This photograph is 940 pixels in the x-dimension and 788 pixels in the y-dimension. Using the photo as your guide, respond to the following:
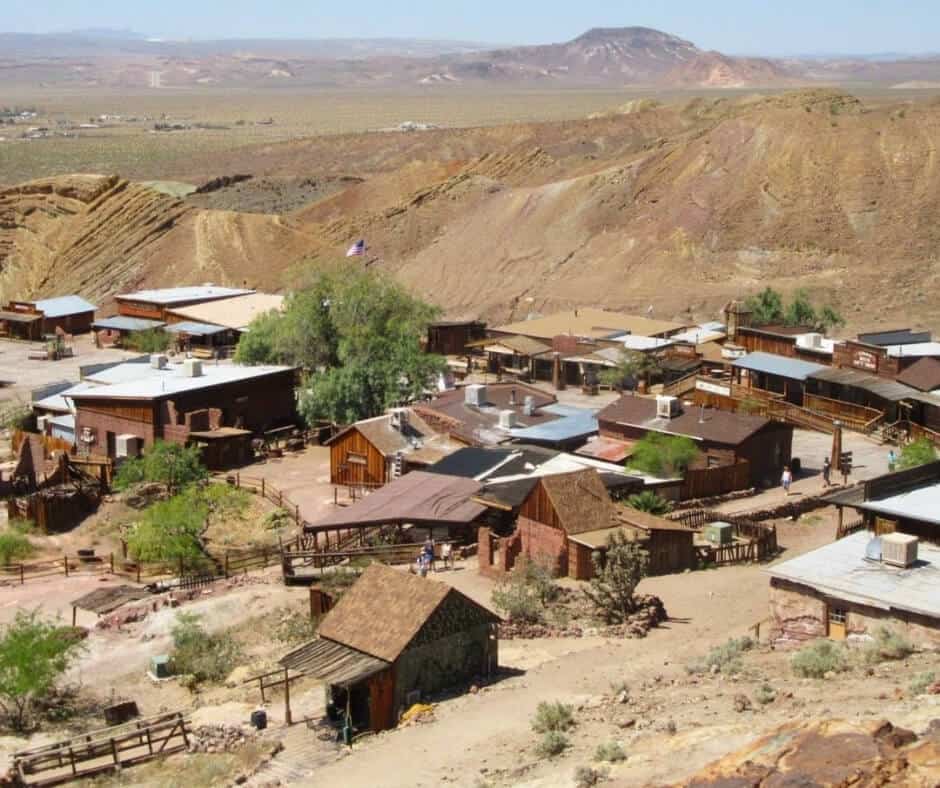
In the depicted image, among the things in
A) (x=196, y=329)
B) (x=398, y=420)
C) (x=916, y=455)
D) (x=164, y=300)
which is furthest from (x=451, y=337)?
(x=916, y=455)

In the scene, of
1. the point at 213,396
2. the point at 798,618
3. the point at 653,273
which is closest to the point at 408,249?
the point at 653,273

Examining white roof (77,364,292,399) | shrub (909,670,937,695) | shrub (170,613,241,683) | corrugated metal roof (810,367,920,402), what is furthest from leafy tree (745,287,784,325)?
shrub (909,670,937,695)

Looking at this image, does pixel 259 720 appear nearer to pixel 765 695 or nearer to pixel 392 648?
pixel 392 648

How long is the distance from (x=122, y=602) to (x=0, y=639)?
12.3 ft

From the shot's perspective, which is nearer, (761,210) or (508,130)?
(761,210)

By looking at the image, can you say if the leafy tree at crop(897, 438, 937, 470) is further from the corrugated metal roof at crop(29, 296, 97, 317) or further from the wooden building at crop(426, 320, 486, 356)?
the corrugated metal roof at crop(29, 296, 97, 317)

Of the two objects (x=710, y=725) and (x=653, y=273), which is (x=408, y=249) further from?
(x=710, y=725)

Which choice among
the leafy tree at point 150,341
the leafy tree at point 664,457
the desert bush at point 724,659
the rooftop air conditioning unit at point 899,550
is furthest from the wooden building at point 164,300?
the desert bush at point 724,659

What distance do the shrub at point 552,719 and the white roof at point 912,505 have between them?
9138mm

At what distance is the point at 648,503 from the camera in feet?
110

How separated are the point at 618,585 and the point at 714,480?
12420 mm

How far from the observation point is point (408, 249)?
8569 cm

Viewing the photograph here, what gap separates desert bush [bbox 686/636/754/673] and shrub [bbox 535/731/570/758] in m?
3.56

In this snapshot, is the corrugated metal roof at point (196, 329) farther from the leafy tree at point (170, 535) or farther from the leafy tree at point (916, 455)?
the leafy tree at point (916, 455)
